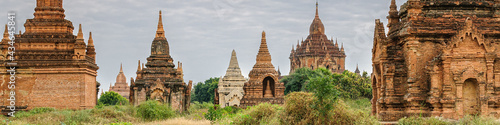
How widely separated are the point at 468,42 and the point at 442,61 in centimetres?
99

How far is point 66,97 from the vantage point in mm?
26531

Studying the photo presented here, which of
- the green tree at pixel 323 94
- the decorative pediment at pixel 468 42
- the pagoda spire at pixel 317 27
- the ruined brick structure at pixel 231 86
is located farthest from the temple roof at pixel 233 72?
the green tree at pixel 323 94

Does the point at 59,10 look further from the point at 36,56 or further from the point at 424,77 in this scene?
the point at 424,77

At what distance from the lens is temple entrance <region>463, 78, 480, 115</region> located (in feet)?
55.1

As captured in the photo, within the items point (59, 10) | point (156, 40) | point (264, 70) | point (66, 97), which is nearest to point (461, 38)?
point (66, 97)

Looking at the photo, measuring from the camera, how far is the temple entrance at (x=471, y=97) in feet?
55.1

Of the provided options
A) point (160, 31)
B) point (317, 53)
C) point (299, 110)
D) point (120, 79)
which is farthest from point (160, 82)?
point (317, 53)

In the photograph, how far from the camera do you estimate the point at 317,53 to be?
81.5m

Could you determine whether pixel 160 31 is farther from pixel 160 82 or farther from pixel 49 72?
pixel 49 72

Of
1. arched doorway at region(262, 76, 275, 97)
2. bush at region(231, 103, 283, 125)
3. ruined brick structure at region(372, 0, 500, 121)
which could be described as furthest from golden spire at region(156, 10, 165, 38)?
ruined brick structure at region(372, 0, 500, 121)

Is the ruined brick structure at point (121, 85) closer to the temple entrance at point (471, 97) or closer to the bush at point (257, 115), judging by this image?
the bush at point (257, 115)

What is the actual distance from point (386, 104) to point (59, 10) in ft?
57.8

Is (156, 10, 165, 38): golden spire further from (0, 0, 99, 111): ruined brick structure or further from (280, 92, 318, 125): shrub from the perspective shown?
(280, 92, 318, 125): shrub

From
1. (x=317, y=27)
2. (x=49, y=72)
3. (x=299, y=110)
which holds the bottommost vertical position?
(x=299, y=110)
